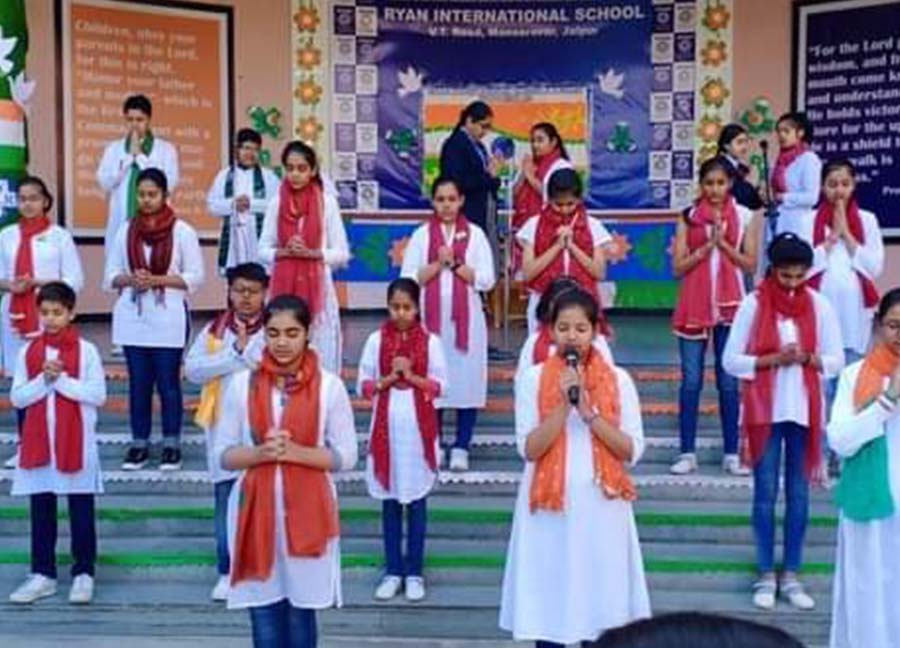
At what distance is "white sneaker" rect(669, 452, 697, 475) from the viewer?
256 inches

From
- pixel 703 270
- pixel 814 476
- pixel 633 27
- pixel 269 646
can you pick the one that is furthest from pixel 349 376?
pixel 633 27

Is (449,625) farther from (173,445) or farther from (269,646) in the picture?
(173,445)

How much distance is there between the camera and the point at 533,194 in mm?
7664

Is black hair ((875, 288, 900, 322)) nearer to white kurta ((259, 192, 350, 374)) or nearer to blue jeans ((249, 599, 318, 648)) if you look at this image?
blue jeans ((249, 599, 318, 648))

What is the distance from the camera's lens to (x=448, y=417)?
23.5 feet

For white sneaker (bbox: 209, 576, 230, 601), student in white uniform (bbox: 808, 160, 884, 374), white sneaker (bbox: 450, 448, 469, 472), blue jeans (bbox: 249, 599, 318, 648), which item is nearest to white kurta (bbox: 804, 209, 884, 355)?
student in white uniform (bbox: 808, 160, 884, 374)

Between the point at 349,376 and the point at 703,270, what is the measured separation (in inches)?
95.5

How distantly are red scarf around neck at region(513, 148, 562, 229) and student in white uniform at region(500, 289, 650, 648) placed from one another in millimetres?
3471

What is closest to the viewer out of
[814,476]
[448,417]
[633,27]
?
[814,476]

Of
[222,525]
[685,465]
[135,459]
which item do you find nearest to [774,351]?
[685,465]

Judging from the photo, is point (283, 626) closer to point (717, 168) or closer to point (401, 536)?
point (401, 536)

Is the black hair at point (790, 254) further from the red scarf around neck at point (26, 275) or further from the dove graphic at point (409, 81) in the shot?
the dove graphic at point (409, 81)

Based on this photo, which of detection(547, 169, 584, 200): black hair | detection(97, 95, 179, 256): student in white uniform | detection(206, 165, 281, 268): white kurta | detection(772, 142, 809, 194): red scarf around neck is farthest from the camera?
detection(206, 165, 281, 268): white kurta

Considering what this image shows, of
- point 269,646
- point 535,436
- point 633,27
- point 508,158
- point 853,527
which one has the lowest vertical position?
point 269,646
